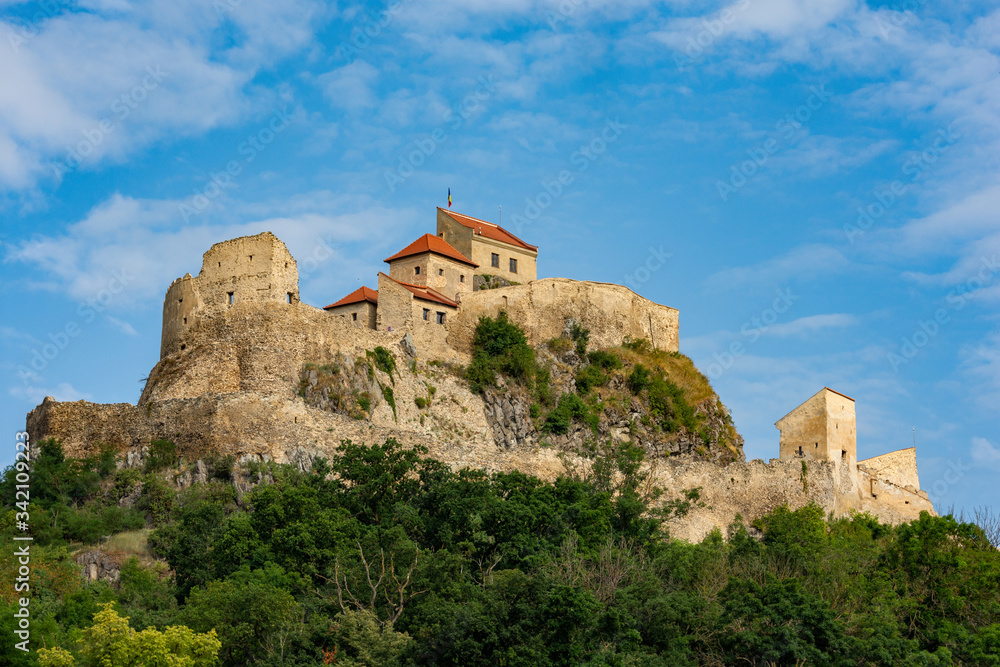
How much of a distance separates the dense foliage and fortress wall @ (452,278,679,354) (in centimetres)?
1115

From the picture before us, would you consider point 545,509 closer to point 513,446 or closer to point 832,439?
point 513,446

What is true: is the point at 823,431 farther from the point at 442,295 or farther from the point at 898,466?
the point at 442,295

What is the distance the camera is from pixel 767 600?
3397cm

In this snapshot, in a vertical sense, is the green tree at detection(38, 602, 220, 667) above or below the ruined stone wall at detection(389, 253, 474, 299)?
below

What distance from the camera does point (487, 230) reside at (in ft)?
205

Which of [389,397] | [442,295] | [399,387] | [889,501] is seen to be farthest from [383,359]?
[889,501]

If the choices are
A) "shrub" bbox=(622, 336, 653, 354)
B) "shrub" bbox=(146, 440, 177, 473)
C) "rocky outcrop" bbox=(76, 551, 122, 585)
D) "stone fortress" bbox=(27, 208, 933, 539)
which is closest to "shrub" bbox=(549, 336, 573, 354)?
"stone fortress" bbox=(27, 208, 933, 539)

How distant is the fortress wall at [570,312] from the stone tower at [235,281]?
9185mm

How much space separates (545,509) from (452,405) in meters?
12.8

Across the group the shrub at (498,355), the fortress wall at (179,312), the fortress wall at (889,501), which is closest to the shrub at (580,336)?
the shrub at (498,355)

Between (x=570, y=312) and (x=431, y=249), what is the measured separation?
7232 millimetres

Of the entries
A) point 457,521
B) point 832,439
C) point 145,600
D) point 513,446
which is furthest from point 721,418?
point 145,600

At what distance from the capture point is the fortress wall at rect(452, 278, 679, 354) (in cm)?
5500

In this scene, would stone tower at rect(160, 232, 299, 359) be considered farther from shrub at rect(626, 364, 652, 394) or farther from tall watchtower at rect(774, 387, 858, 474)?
tall watchtower at rect(774, 387, 858, 474)
